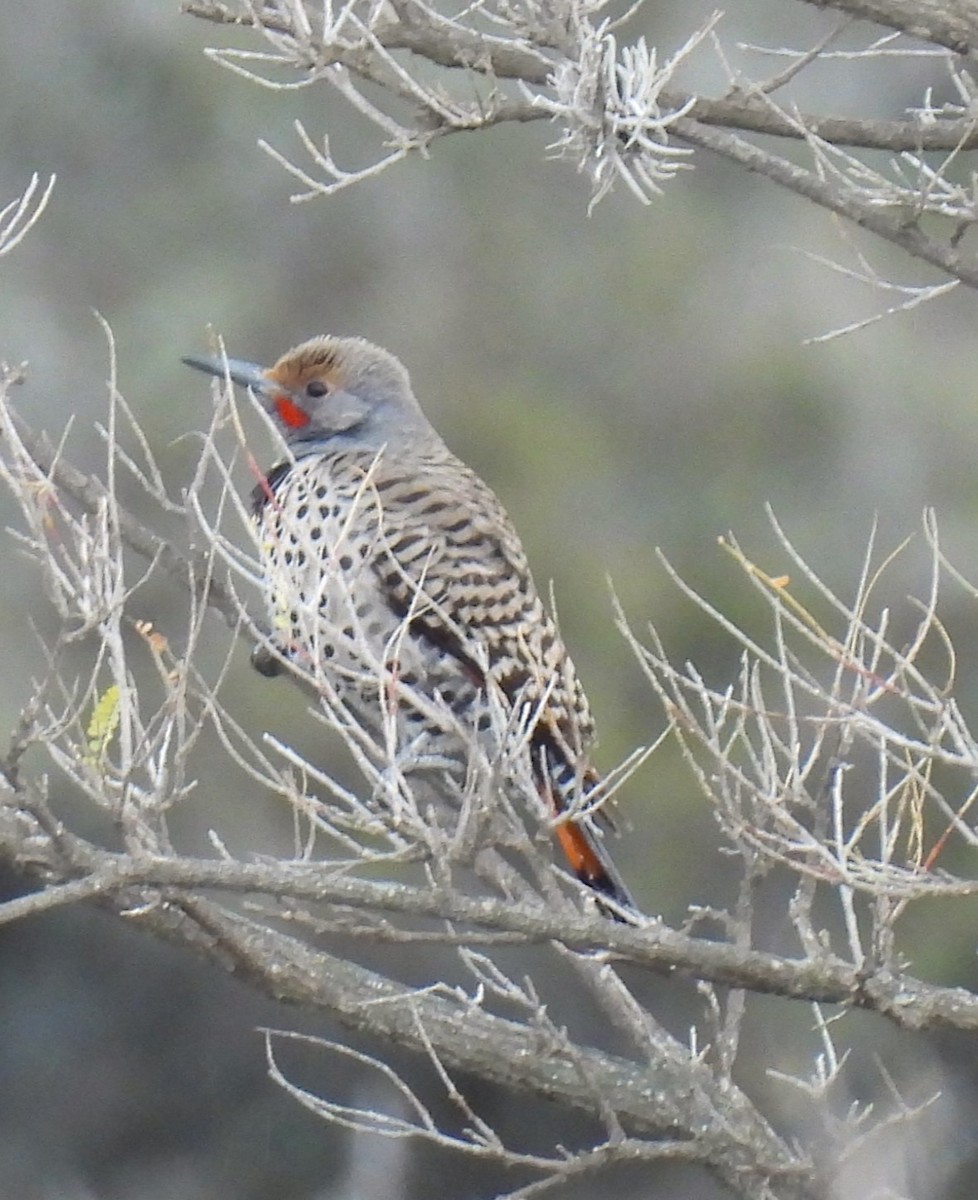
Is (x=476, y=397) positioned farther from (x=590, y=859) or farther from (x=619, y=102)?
(x=619, y=102)

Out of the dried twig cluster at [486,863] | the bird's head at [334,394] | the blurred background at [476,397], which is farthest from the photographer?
the blurred background at [476,397]

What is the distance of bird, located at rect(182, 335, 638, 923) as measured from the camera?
397 cm

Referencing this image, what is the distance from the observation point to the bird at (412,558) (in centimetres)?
397

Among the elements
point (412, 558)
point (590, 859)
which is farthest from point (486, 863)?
point (412, 558)

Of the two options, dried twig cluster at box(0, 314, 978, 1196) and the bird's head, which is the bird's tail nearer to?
dried twig cluster at box(0, 314, 978, 1196)

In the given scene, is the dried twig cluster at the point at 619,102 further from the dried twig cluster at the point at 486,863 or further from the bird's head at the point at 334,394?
the bird's head at the point at 334,394

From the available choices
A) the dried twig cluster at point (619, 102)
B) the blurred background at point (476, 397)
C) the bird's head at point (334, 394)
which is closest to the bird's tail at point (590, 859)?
the bird's head at point (334, 394)

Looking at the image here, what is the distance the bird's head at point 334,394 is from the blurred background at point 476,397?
9.01ft

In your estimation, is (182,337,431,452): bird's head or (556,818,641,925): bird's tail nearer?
(556,818,641,925): bird's tail

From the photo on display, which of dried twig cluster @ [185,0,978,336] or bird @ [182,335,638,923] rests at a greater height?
dried twig cluster @ [185,0,978,336]

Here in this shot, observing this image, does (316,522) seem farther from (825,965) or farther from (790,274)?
(790,274)

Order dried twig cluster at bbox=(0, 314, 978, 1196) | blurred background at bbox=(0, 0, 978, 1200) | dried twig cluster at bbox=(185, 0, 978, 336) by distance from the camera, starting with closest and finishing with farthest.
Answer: dried twig cluster at bbox=(0, 314, 978, 1196) → dried twig cluster at bbox=(185, 0, 978, 336) → blurred background at bbox=(0, 0, 978, 1200)

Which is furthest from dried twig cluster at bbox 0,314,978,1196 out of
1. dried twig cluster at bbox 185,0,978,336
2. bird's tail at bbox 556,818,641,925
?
dried twig cluster at bbox 185,0,978,336

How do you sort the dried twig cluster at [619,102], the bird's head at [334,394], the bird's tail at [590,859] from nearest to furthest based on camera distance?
1. the dried twig cluster at [619,102]
2. the bird's tail at [590,859]
3. the bird's head at [334,394]
